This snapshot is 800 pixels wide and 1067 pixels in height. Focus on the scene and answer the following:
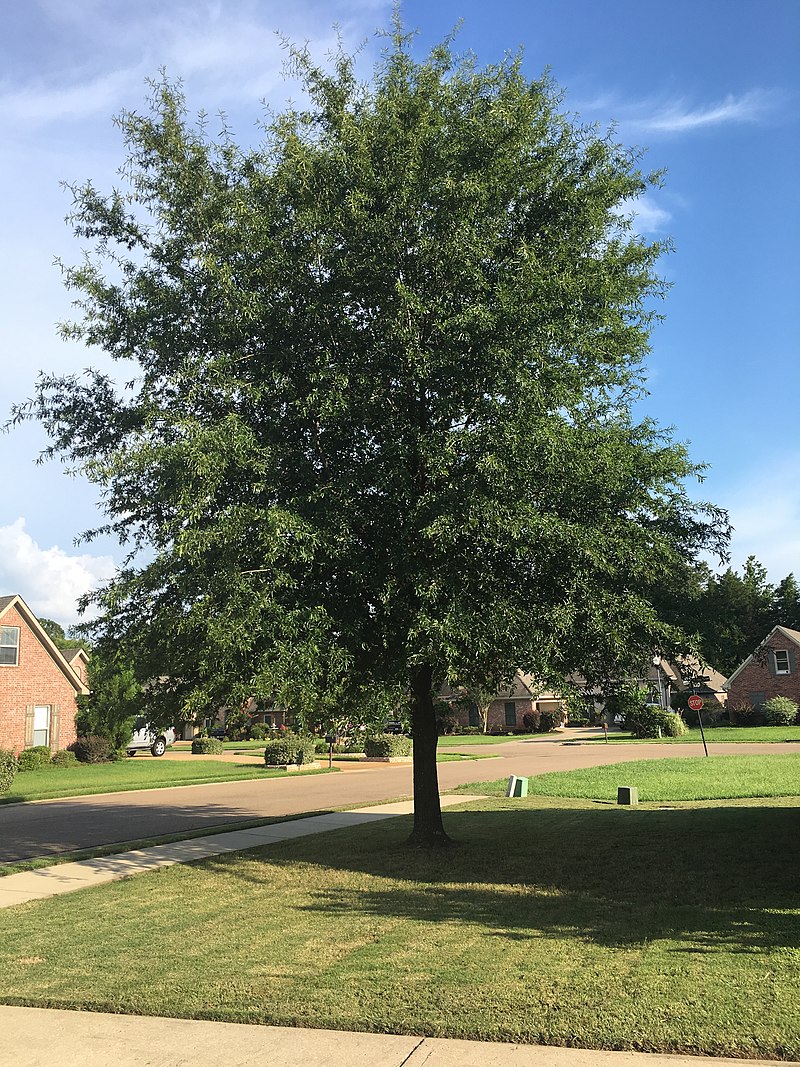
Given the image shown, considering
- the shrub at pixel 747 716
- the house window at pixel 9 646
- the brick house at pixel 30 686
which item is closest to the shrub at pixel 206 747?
the brick house at pixel 30 686

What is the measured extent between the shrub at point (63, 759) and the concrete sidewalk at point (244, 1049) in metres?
35.5

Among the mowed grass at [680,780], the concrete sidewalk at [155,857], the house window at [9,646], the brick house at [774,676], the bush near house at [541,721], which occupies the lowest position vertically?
the bush near house at [541,721]

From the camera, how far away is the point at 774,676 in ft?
193

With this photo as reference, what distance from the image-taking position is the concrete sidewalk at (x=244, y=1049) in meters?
5.25

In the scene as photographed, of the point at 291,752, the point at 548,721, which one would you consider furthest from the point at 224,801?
the point at 548,721

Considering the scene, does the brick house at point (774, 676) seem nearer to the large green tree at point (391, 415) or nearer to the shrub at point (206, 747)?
the shrub at point (206, 747)

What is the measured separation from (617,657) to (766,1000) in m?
6.46

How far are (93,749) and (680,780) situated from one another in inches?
1083

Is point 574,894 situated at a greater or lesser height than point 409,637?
lesser

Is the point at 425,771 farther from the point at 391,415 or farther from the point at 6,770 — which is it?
the point at 6,770

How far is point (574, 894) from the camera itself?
9.96 metres

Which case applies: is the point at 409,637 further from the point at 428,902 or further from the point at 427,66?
the point at 427,66

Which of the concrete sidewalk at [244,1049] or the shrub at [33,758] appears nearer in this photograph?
the concrete sidewalk at [244,1049]

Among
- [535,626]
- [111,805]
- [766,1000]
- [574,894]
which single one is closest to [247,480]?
[535,626]
